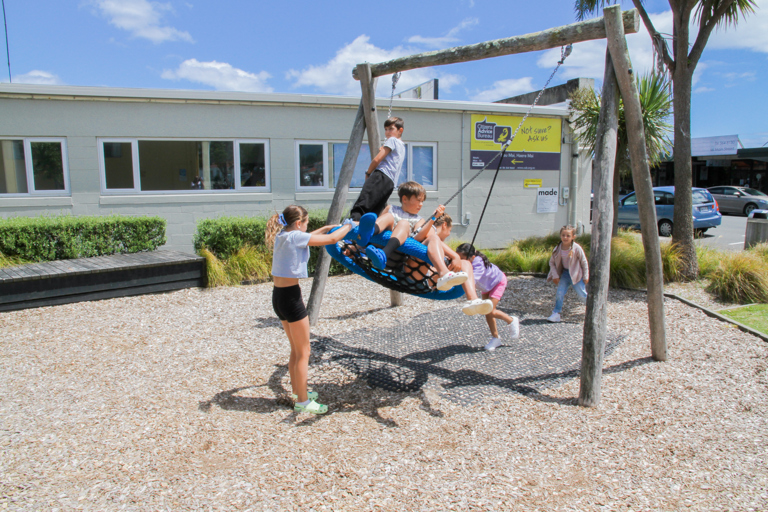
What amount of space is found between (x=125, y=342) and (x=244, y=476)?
10.9 feet

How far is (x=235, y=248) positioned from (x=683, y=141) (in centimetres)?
754

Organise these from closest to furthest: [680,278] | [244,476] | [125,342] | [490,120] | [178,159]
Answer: [244,476]
[125,342]
[680,278]
[178,159]
[490,120]

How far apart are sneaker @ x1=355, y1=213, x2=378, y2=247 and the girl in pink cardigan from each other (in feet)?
10.3

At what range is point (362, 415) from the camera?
3.85 metres

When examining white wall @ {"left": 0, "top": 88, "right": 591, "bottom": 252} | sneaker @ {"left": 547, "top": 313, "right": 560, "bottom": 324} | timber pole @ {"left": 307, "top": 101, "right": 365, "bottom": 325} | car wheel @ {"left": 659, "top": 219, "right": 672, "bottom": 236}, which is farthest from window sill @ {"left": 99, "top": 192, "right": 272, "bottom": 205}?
car wheel @ {"left": 659, "top": 219, "right": 672, "bottom": 236}

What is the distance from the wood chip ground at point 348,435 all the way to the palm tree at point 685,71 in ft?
9.69

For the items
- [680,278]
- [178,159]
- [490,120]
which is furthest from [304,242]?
[490,120]

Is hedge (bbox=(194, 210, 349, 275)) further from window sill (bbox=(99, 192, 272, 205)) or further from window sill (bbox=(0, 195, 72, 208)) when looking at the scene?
window sill (bbox=(0, 195, 72, 208))

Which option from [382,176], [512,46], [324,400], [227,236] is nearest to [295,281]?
[324,400]

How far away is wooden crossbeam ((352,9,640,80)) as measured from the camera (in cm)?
421

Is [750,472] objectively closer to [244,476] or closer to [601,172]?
[601,172]

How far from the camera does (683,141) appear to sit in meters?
8.09

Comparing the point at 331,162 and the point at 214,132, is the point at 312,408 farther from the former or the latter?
the point at 331,162

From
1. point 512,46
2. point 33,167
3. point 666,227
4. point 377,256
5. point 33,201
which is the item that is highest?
point 512,46
